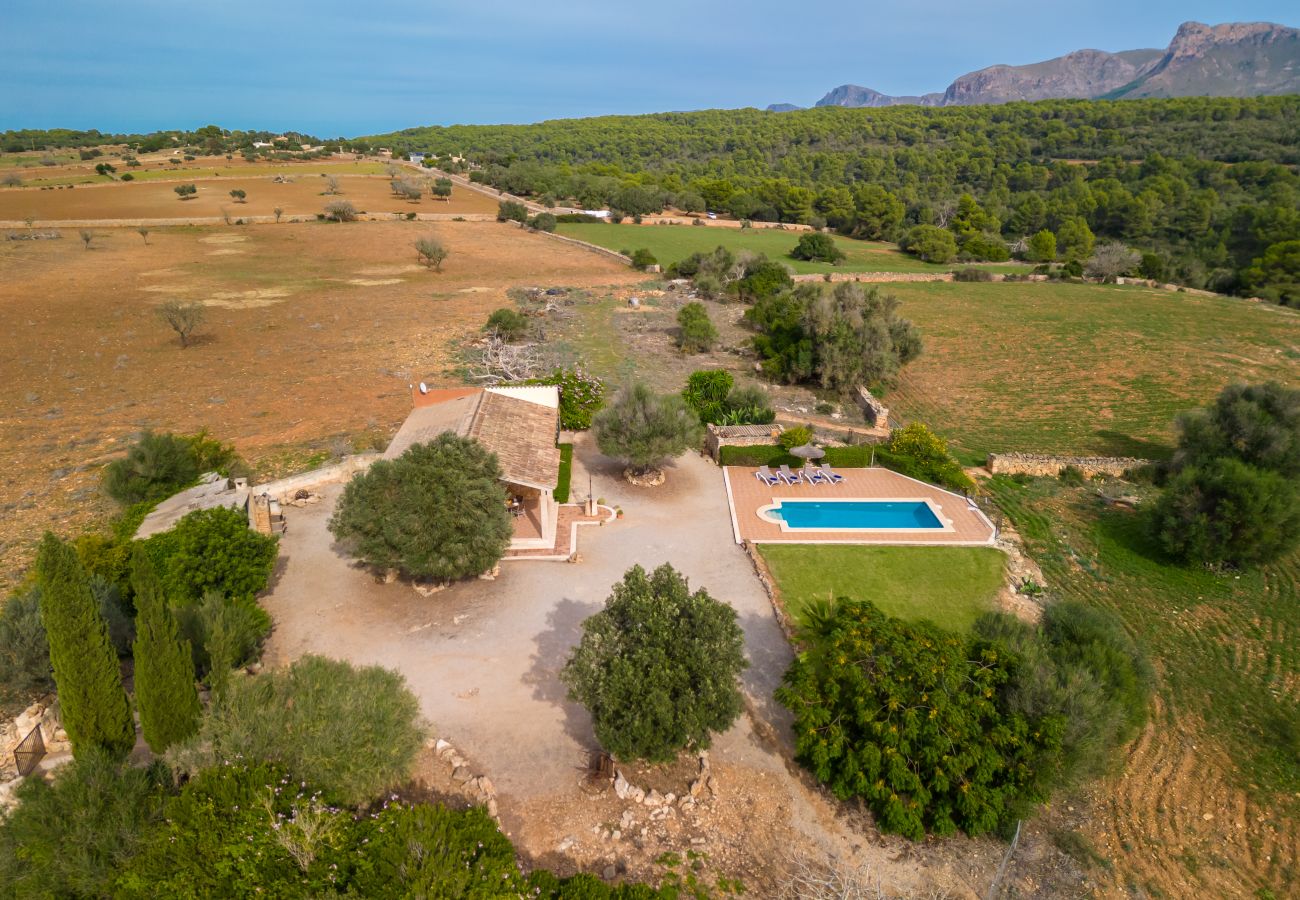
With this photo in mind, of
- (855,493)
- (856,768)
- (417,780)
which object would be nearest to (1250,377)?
(855,493)

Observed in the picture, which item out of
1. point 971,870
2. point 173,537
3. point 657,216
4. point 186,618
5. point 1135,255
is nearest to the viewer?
point 971,870

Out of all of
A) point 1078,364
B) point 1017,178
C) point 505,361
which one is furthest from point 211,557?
point 1017,178

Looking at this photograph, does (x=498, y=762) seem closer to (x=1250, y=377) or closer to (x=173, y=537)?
(x=173, y=537)

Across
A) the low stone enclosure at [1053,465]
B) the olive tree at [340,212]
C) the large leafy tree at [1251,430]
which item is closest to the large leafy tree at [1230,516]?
the large leafy tree at [1251,430]

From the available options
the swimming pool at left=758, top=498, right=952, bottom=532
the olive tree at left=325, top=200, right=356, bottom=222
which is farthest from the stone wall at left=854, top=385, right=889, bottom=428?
the olive tree at left=325, top=200, right=356, bottom=222

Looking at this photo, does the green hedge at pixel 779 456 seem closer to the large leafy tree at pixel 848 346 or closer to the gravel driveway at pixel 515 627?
the gravel driveway at pixel 515 627

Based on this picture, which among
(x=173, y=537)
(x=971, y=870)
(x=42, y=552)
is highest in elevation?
(x=42, y=552)

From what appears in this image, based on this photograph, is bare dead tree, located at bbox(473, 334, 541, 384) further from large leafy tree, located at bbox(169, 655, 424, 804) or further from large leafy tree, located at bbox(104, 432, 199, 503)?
large leafy tree, located at bbox(169, 655, 424, 804)

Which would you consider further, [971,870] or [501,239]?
[501,239]
